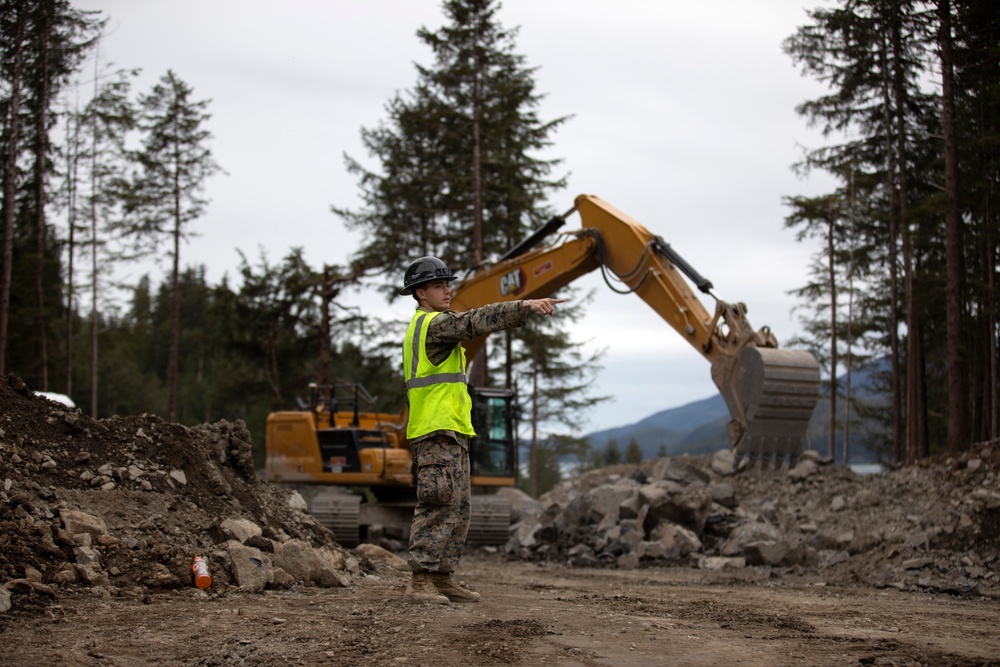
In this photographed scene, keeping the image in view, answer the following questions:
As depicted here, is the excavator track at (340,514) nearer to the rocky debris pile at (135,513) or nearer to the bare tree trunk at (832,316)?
the rocky debris pile at (135,513)

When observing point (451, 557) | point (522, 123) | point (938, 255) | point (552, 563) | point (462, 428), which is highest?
point (522, 123)

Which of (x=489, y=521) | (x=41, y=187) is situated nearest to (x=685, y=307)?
(x=489, y=521)

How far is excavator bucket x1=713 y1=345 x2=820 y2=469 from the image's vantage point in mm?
10266

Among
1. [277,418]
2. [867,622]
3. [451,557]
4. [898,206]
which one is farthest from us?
[898,206]

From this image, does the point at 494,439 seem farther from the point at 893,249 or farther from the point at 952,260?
the point at 893,249

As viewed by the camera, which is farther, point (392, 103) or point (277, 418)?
point (392, 103)

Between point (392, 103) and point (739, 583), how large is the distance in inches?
791

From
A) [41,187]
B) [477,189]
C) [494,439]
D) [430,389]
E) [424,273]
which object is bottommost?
[494,439]

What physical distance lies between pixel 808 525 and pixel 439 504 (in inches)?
346

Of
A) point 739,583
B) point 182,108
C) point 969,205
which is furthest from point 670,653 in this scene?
point 182,108

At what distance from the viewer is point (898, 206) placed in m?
26.6

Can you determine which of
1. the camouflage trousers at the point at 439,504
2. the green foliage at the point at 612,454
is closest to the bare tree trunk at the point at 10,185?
the camouflage trousers at the point at 439,504

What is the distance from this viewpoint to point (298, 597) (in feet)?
22.8

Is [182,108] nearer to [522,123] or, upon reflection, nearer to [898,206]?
[522,123]
